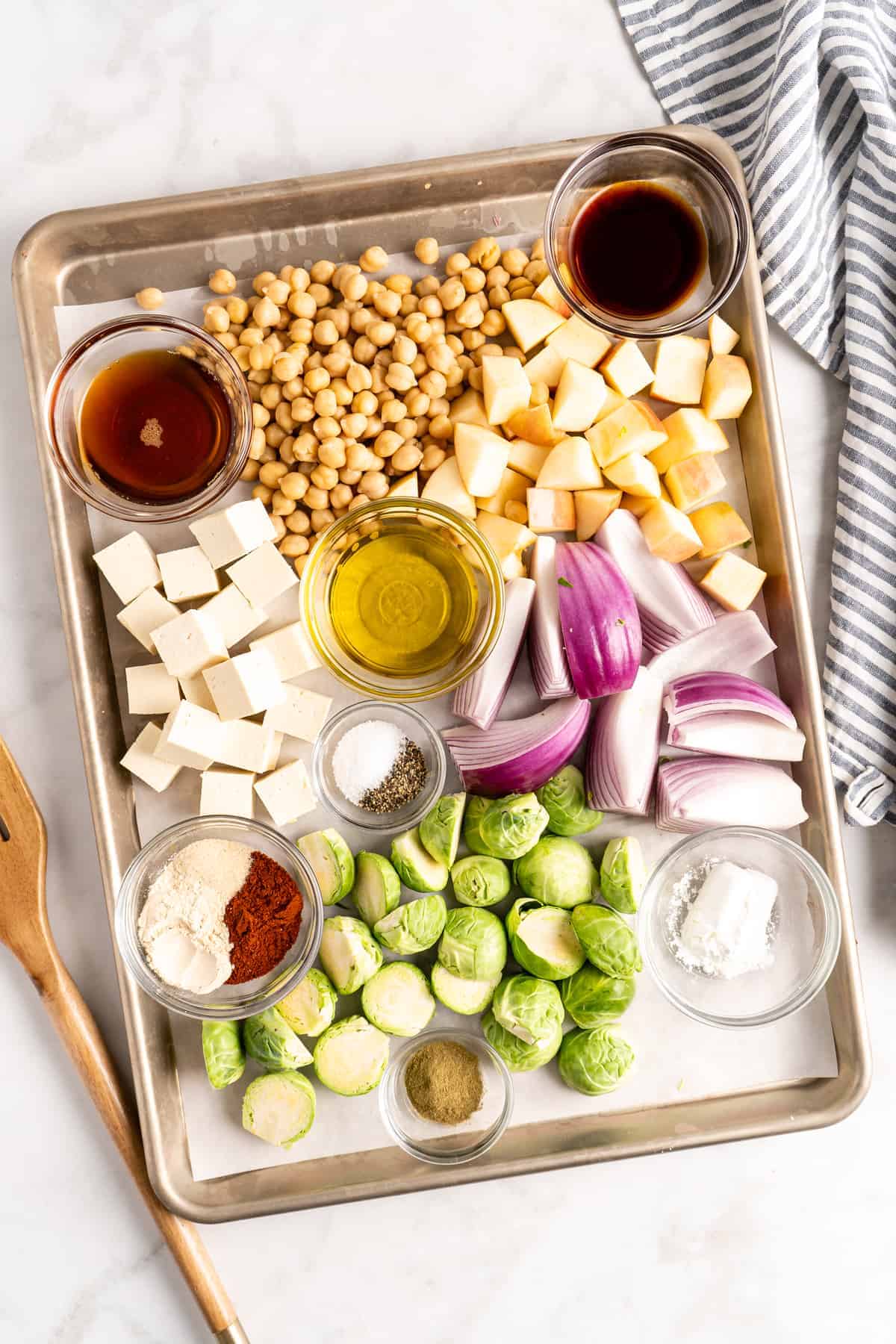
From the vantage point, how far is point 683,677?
1.62 m

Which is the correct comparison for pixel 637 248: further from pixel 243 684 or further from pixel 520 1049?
pixel 520 1049

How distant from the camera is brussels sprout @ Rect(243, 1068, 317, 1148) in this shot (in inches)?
61.7

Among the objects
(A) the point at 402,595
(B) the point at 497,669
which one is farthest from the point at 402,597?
(B) the point at 497,669

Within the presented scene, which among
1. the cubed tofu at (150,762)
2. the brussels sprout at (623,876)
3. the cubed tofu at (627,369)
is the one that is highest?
the cubed tofu at (627,369)

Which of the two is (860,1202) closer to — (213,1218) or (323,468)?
(213,1218)

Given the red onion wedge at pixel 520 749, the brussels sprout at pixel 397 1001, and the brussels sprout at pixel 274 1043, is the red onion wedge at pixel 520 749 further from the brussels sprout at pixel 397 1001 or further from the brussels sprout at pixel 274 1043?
the brussels sprout at pixel 274 1043

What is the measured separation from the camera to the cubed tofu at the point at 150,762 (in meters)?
1.60

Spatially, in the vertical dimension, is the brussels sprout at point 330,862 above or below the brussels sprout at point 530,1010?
above

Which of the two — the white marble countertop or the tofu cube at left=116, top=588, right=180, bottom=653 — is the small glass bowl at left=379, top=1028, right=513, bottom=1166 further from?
the tofu cube at left=116, top=588, right=180, bottom=653

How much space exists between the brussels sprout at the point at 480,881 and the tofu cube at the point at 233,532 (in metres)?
0.60

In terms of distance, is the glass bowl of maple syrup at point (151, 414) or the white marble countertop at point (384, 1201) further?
the white marble countertop at point (384, 1201)

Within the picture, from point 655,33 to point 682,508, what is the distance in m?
0.79

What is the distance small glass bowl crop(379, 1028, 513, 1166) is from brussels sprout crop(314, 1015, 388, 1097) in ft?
0.12

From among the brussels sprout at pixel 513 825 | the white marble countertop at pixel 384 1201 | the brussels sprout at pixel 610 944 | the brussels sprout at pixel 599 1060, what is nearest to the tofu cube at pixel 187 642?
the white marble countertop at pixel 384 1201
